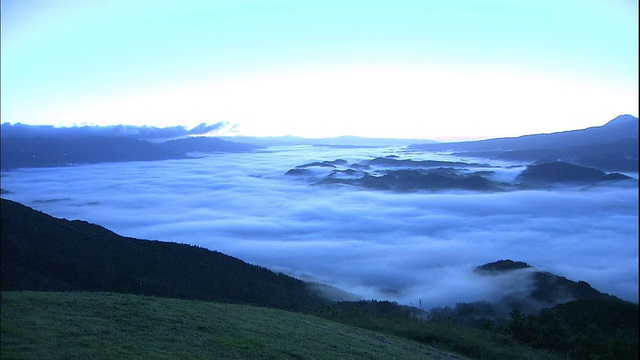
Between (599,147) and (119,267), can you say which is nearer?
(599,147)

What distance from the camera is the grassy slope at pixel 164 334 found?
8.34 meters

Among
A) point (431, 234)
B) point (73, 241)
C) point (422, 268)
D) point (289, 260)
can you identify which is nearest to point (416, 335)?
point (73, 241)

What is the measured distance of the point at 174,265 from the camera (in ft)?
121

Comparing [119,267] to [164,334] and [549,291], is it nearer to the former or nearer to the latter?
[164,334]

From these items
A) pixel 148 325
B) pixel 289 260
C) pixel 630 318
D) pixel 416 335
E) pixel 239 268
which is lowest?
pixel 289 260

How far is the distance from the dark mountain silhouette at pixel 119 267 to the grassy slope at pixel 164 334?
16.3 m

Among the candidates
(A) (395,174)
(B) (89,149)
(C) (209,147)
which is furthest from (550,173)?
(C) (209,147)

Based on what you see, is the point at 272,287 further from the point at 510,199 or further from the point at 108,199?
the point at 108,199

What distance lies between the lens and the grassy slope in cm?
834

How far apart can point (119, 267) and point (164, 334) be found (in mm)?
27449

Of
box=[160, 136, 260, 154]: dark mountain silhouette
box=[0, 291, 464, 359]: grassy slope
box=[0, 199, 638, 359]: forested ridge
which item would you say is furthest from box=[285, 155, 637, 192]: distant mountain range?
box=[160, 136, 260, 154]: dark mountain silhouette

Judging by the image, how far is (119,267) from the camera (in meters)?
34.2

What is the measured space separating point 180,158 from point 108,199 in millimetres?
83391

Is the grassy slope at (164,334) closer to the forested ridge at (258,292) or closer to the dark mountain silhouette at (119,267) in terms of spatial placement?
the forested ridge at (258,292)
